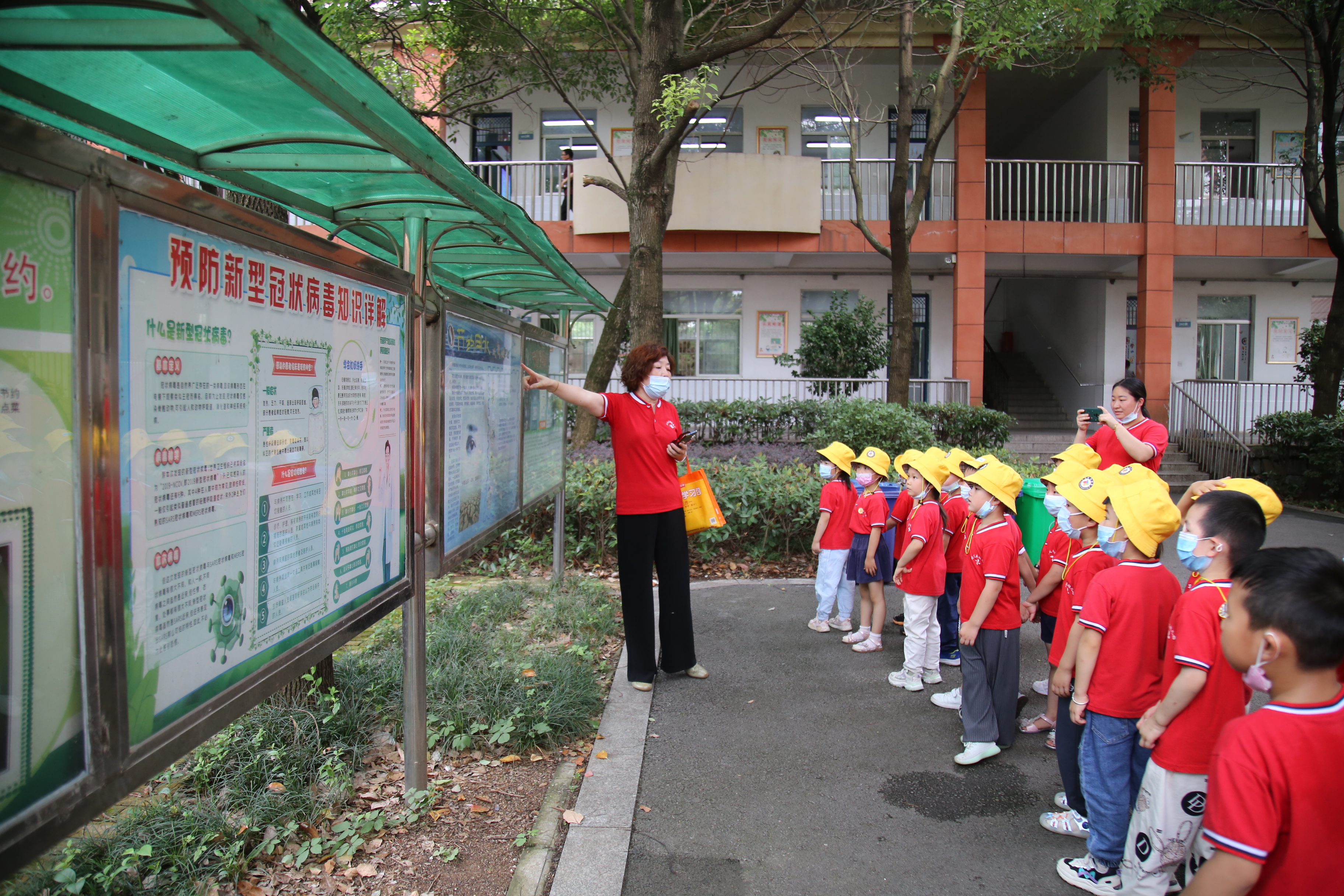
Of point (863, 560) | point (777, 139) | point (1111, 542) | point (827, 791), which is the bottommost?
point (827, 791)

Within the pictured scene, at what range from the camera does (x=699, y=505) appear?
475cm

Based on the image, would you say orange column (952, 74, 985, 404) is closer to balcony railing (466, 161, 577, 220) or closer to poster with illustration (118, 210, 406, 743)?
balcony railing (466, 161, 577, 220)

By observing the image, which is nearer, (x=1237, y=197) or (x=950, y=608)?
(x=950, y=608)

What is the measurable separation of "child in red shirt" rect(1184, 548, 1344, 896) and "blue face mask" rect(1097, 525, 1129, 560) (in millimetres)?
1026

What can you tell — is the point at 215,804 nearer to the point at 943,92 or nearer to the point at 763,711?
the point at 763,711

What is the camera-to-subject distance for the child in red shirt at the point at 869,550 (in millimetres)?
5027

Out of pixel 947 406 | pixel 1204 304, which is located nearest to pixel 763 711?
pixel 947 406

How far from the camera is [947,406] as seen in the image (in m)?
13.3

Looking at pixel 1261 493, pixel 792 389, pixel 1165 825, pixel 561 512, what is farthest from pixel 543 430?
pixel 792 389

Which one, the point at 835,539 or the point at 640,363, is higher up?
the point at 640,363

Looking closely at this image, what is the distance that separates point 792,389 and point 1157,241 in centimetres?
754

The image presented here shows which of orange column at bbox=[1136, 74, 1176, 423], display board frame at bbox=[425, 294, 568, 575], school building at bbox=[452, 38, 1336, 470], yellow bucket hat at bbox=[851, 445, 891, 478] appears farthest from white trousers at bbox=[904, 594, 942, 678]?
orange column at bbox=[1136, 74, 1176, 423]

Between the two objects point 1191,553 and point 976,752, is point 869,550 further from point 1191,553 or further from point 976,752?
point 1191,553

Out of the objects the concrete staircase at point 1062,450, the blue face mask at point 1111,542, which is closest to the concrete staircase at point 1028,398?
the concrete staircase at point 1062,450
